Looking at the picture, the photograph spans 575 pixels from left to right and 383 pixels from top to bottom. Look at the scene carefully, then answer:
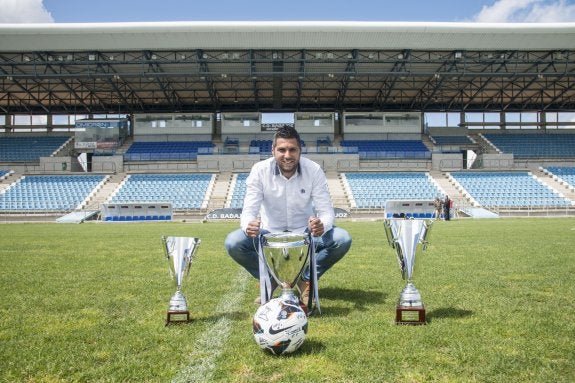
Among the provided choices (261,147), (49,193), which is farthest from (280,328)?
(261,147)

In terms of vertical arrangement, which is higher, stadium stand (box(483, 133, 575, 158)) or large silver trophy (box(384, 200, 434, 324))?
stadium stand (box(483, 133, 575, 158))

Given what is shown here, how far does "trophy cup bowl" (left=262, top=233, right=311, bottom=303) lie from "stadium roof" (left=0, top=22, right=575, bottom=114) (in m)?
27.2

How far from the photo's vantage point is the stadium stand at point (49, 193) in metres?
32.2

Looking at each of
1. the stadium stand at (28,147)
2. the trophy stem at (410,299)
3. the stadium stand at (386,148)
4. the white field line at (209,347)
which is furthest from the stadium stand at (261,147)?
the trophy stem at (410,299)

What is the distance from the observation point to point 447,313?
441 cm

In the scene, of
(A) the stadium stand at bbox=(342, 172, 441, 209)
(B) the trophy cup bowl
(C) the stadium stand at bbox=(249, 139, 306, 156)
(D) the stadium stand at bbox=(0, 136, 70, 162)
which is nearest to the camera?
(B) the trophy cup bowl

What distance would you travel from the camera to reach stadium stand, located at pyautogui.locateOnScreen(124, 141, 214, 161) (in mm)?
40438

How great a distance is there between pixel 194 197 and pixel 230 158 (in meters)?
7.06

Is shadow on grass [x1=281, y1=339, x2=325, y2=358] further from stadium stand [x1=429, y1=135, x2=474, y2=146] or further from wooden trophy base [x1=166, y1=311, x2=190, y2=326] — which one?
stadium stand [x1=429, y1=135, x2=474, y2=146]

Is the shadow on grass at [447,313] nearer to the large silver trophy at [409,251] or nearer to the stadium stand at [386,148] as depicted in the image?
the large silver trophy at [409,251]

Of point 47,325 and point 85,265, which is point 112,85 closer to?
point 85,265

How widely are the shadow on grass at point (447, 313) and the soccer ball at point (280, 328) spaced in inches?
52.4

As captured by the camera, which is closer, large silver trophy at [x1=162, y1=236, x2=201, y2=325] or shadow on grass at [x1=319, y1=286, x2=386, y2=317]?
large silver trophy at [x1=162, y1=236, x2=201, y2=325]

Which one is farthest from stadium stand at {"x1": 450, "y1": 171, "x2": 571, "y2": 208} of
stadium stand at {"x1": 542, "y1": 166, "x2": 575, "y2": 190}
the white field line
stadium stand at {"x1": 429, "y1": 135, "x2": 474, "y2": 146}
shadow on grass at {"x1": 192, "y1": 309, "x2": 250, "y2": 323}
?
shadow on grass at {"x1": 192, "y1": 309, "x2": 250, "y2": 323}
